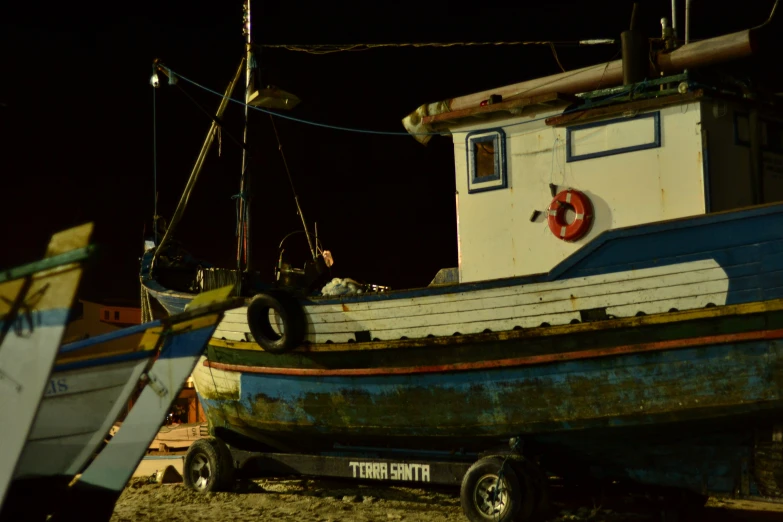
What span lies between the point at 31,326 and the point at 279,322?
3731 millimetres

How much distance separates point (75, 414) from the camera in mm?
7465

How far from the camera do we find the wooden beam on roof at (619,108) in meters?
8.59

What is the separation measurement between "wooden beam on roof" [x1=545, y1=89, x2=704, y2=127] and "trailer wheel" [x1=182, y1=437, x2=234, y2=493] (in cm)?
530

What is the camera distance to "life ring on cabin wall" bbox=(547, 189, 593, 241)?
918 centimetres

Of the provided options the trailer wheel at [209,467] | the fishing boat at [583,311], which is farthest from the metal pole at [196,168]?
the trailer wheel at [209,467]

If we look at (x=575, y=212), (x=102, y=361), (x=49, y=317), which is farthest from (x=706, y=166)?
(x=49, y=317)

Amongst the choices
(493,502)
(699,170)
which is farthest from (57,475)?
(699,170)

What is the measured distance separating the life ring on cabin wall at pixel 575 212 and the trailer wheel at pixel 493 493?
2.48 m

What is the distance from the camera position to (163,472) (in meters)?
12.0

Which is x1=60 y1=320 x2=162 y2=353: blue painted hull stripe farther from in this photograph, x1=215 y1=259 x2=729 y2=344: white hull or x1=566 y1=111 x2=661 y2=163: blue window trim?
x1=566 y1=111 x2=661 y2=163: blue window trim

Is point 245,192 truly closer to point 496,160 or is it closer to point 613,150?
point 496,160

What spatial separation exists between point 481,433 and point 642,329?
6.54 feet

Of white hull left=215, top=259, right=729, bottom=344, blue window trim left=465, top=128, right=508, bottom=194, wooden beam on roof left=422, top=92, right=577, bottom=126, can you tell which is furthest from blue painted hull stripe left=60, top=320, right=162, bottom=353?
wooden beam on roof left=422, top=92, right=577, bottom=126

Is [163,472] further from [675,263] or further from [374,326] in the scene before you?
[675,263]
